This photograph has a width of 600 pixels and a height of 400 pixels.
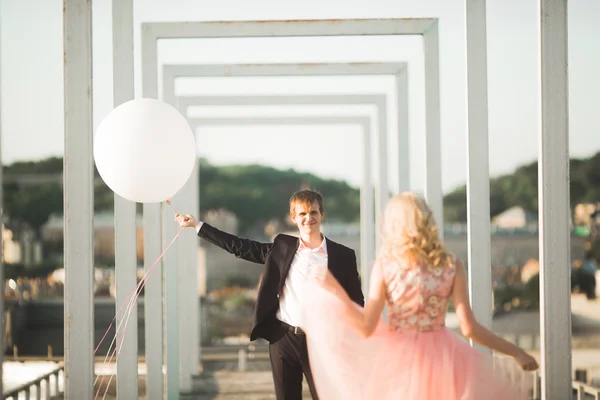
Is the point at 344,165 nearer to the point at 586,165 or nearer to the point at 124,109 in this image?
the point at 586,165

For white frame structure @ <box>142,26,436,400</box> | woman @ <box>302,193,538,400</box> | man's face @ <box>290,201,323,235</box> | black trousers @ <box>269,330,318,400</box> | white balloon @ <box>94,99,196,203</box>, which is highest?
white frame structure @ <box>142,26,436,400</box>

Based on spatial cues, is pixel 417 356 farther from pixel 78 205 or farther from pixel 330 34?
pixel 330 34

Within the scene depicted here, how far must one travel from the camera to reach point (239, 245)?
4.70 m

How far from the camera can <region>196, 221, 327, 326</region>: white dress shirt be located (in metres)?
4.60

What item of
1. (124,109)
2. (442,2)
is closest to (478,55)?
(442,2)

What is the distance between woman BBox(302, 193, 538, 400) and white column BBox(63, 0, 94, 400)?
1364mm

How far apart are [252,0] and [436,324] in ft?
12.0

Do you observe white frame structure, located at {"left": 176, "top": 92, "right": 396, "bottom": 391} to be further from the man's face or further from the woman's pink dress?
the woman's pink dress

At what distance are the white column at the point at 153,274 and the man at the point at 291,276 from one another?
731mm

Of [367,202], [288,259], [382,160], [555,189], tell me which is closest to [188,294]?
[382,160]

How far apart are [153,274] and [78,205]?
1.50 meters

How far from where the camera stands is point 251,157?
69938 millimetres

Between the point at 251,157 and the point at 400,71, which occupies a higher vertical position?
the point at 251,157

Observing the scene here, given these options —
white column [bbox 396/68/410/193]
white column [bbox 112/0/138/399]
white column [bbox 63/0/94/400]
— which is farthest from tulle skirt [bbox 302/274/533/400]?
white column [bbox 396/68/410/193]
